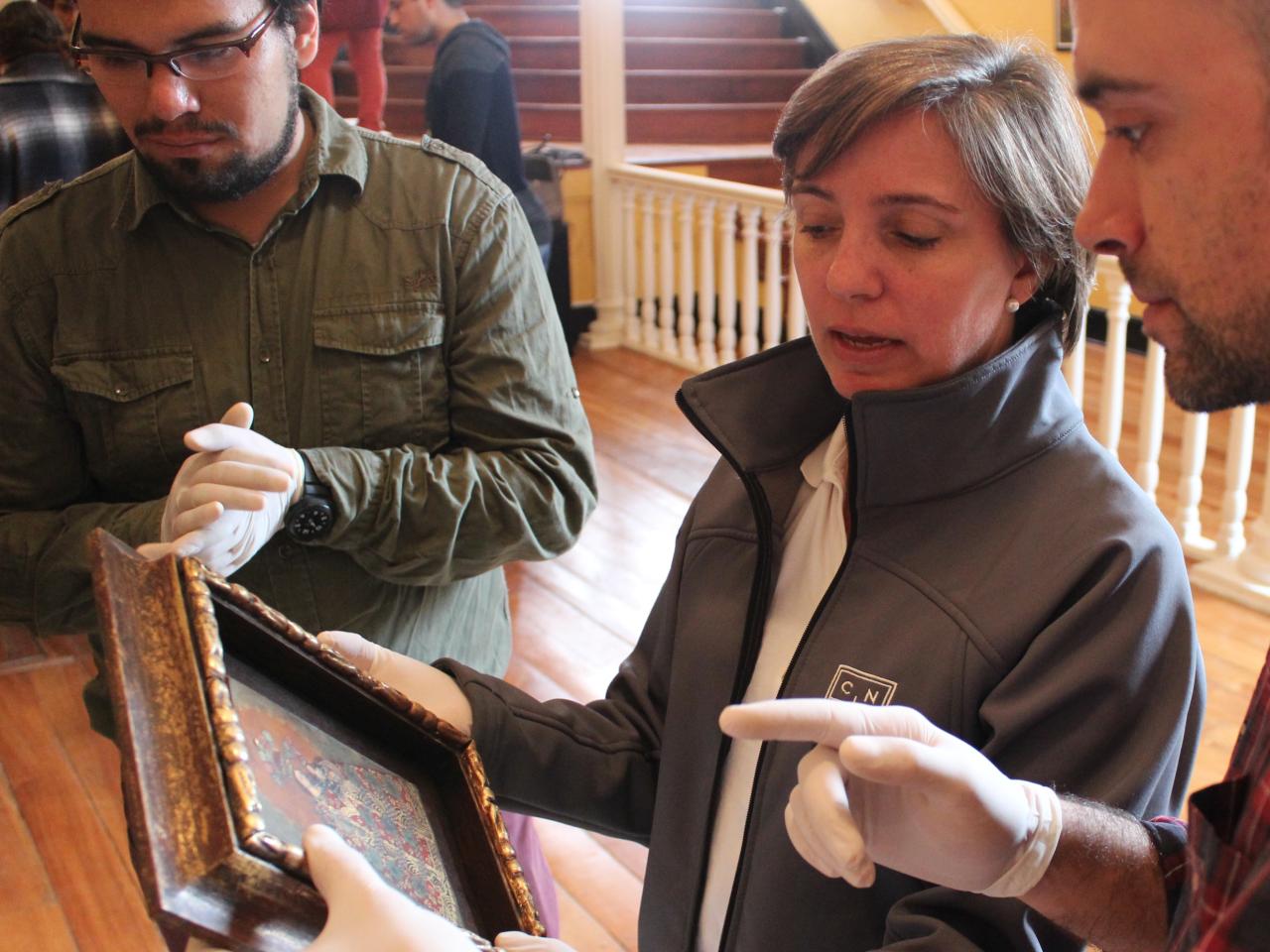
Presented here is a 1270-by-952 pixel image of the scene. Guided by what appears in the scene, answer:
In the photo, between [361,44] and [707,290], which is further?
[707,290]

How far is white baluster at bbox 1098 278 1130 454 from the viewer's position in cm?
371

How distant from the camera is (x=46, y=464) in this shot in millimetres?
1414

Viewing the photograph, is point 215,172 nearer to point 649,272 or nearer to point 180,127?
point 180,127

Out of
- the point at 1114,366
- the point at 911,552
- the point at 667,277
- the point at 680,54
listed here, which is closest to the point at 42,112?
the point at 911,552

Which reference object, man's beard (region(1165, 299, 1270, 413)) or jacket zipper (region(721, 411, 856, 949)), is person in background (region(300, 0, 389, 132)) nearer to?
jacket zipper (region(721, 411, 856, 949))

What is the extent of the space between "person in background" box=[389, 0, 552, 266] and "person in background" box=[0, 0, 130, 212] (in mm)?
1669

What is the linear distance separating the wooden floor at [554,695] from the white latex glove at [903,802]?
147 cm

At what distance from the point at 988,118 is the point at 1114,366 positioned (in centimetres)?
303

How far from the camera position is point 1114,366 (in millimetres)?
3803

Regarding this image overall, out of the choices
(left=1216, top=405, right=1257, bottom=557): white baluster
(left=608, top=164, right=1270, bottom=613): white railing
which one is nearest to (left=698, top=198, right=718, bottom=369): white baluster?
(left=608, top=164, right=1270, bottom=613): white railing

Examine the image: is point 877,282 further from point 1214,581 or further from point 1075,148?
point 1214,581

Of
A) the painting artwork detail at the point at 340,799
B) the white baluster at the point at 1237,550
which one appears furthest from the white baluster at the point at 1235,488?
the painting artwork detail at the point at 340,799

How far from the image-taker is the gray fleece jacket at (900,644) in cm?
92

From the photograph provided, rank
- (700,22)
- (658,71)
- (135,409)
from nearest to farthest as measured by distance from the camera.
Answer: (135,409) < (658,71) < (700,22)
